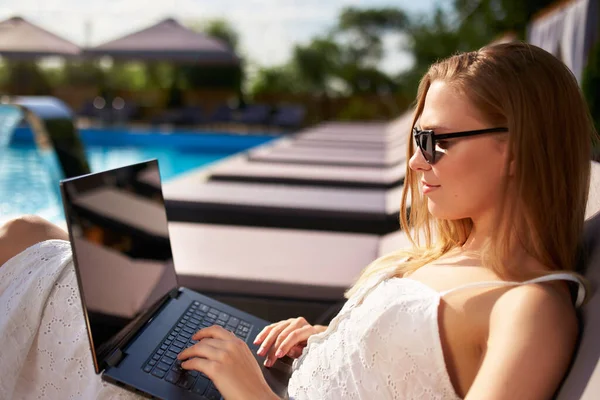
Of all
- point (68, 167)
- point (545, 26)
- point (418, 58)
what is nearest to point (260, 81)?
point (418, 58)

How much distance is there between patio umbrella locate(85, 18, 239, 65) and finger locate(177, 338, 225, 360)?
11796 mm

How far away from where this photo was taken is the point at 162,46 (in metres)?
12.2

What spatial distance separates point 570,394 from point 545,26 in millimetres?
8519

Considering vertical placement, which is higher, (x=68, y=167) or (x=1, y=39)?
(x=1, y=39)

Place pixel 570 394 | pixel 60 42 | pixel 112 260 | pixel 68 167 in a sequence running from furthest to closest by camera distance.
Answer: pixel 60 42
pixel 68 167
pixel 112 260
pixel 570 394

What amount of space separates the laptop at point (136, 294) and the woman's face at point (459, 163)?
563 mm

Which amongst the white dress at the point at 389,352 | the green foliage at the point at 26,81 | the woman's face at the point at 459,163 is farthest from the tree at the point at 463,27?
the green foliage at the point at 26,81

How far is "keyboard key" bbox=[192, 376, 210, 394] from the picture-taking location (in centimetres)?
110

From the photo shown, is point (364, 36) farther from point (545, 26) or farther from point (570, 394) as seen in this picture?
point (570, 394)

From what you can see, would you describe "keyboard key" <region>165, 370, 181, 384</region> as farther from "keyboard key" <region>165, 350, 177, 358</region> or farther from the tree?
the tree

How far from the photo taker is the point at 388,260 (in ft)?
4.41

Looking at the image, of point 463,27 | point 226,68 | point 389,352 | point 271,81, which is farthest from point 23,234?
point 226,68

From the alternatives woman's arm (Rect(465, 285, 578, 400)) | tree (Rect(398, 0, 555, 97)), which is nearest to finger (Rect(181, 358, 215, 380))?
woman's arm (Rect(465, 285, 578, 400))

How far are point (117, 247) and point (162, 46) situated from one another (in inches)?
464
